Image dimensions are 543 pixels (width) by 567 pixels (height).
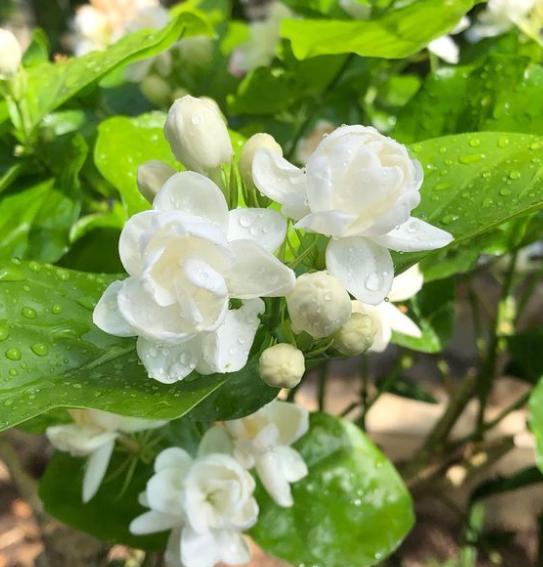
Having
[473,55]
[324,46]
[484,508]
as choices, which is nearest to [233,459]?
[324,46]

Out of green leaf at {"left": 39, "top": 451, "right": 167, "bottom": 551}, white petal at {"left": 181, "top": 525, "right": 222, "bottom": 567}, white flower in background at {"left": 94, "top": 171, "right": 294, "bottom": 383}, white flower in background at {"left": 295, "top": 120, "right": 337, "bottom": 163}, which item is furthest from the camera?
white flower in background at {"left": 295, "top": 120, "right": 337, "bottom": 163}

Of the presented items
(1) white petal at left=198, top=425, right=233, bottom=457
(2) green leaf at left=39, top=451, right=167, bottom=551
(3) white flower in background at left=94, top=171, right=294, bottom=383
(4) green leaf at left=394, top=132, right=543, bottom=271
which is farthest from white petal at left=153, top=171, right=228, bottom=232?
(2) green leaf at left=39, top=451, right=167, bottom=551

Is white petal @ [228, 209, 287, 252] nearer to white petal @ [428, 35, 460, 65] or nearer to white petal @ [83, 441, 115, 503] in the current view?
white petal @ [83, 441, 115, 503]

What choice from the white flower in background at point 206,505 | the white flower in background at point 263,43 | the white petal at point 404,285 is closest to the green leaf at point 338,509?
the white flower in background at point 206,505

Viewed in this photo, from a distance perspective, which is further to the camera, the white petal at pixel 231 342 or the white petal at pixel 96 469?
the white petal at pixel 96 469

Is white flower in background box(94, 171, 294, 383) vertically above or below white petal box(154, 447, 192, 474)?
above

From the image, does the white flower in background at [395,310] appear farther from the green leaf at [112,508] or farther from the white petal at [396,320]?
the green leaf at [112,508]
